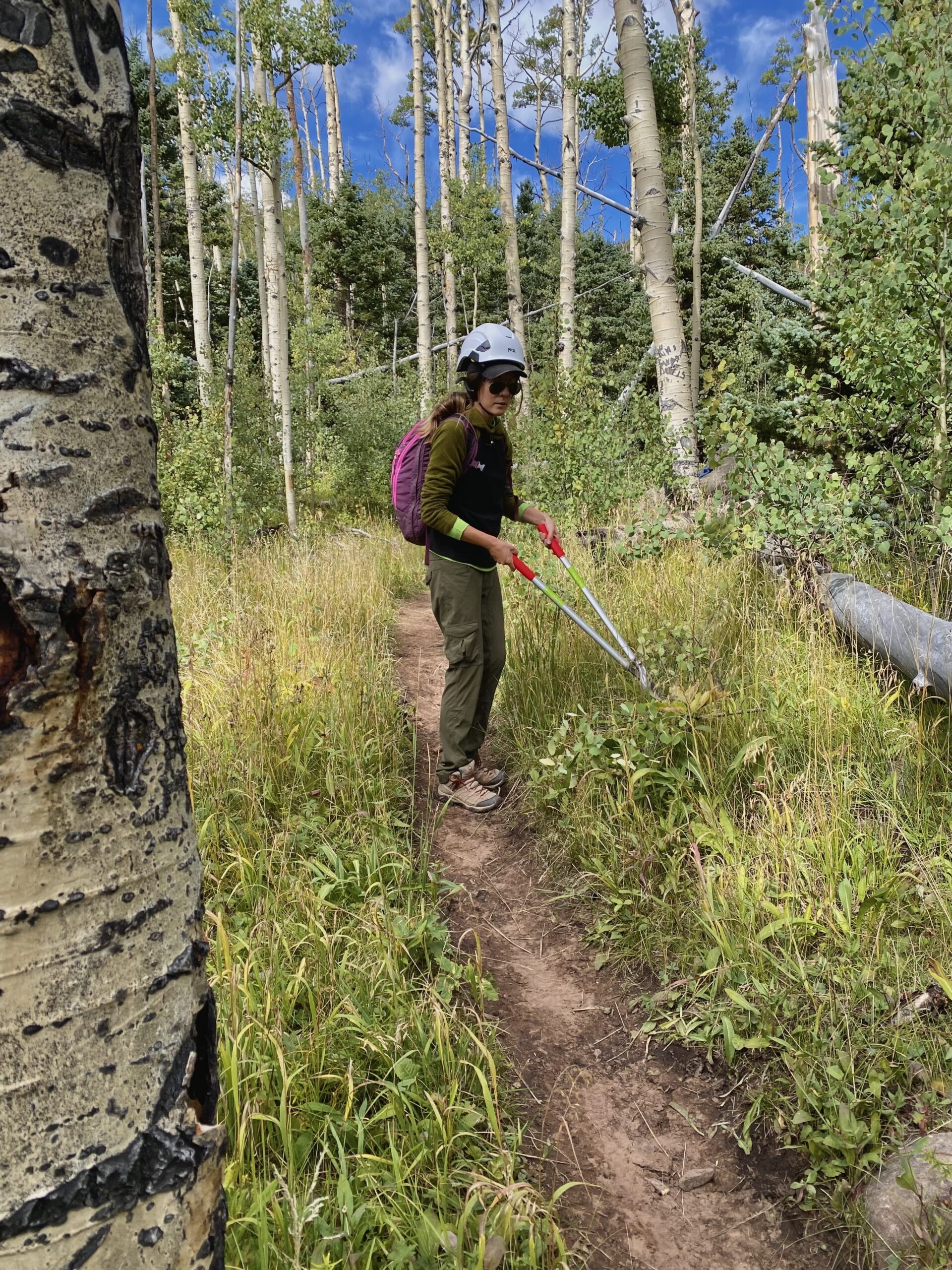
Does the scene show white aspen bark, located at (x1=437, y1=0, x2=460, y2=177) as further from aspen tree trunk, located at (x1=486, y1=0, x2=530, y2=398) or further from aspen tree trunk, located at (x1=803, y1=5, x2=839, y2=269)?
aspen tree trunk, located at (x1=803, y1=5, x2=839, y2=269)

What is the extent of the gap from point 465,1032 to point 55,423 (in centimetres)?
222

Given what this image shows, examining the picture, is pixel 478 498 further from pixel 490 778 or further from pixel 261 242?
pixel 261 242

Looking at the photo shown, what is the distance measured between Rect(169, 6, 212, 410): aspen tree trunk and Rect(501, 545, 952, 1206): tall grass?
26.2ft

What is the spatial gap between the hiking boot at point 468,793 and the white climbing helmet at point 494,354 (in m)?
2.04

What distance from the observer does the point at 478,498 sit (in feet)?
12.3

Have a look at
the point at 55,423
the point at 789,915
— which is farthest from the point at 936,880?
the point at 55,423

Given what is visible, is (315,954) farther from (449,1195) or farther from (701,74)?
(701,74)

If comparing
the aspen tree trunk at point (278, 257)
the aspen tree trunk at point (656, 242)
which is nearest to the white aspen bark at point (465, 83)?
the aspen tree trunk at point (278, 257)

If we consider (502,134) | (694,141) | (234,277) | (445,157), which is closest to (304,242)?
(445,157)

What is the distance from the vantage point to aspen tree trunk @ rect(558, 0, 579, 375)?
43.8 ft

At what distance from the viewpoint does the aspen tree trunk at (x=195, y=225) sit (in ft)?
33.1

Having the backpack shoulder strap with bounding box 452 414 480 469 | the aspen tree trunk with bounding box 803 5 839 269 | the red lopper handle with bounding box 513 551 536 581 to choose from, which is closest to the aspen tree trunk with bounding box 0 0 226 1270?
the red lopper handle with bounding box 513 551 536 581

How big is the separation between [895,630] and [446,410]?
2.33 m

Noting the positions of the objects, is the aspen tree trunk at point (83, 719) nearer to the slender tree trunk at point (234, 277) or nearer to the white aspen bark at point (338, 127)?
the slender tree trunk at point (234, 277)
